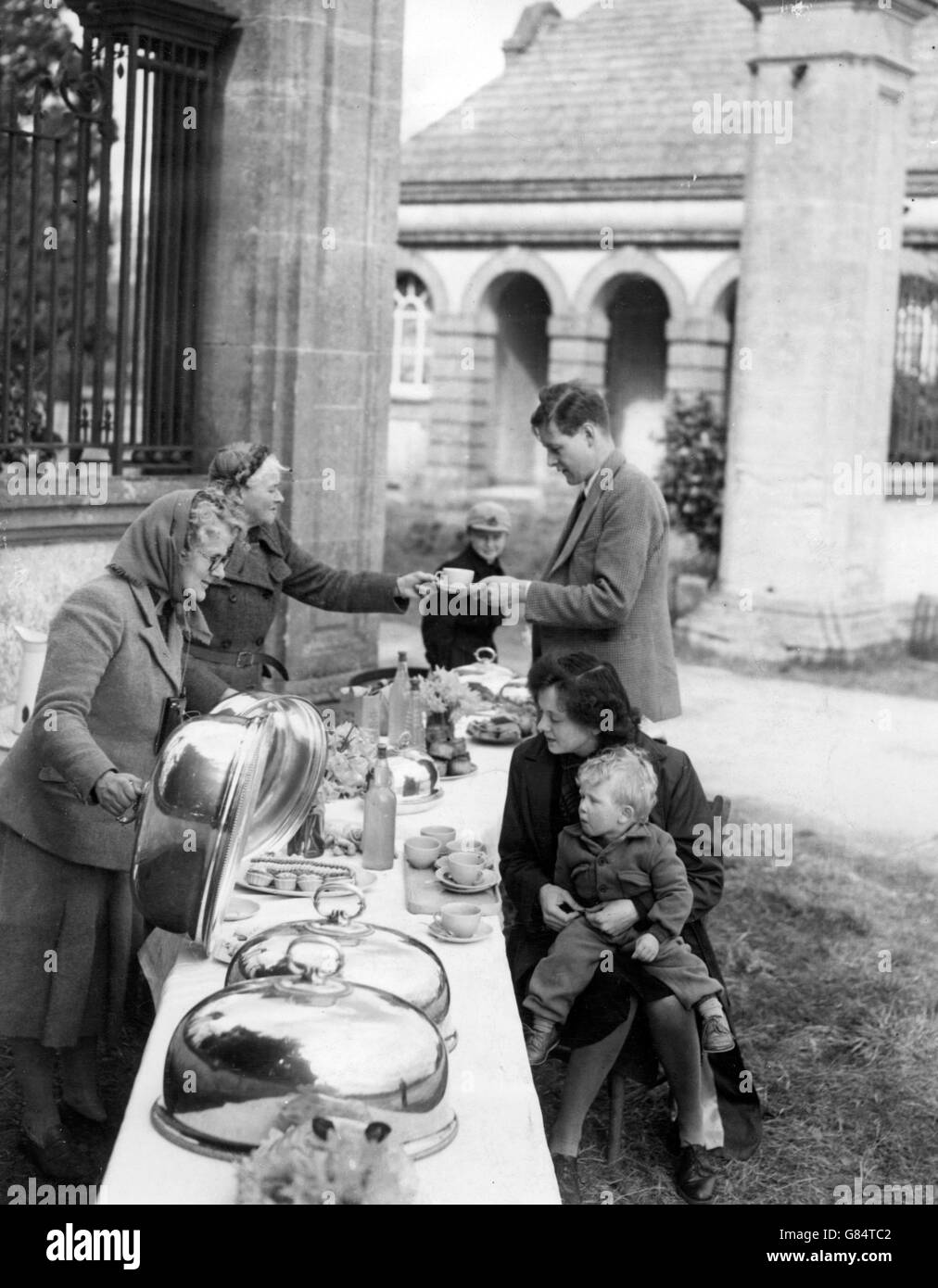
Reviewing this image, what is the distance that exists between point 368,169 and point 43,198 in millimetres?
5676

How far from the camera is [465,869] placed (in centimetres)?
425

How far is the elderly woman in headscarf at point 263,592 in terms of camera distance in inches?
221

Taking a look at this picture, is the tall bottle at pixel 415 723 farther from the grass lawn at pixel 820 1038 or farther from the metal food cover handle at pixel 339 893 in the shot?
the metal food cover handle at pixel 339 893

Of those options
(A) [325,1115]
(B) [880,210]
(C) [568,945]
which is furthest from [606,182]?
(A) [325,1115]

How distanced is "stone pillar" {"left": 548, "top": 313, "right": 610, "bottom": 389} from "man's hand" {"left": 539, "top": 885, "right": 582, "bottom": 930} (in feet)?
56.2

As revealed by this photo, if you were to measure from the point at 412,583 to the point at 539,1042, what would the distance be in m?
1.94

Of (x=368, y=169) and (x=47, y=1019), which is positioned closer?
(x=47, y=1019)

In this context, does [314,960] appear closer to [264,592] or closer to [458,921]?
[458,921]

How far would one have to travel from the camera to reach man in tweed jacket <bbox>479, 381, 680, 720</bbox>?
5.19 metres

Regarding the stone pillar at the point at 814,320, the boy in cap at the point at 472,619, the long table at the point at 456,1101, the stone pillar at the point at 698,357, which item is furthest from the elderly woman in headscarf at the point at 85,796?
the stone pillar at the point at 698,357

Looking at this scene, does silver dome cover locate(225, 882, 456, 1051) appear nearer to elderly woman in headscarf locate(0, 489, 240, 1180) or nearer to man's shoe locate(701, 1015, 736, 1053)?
elderly woman in headscarf locate(0, 489, 240, 1180)

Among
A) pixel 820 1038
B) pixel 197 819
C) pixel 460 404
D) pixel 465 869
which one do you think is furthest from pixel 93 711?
pixel 460 404

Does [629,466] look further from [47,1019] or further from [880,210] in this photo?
[880,210]
